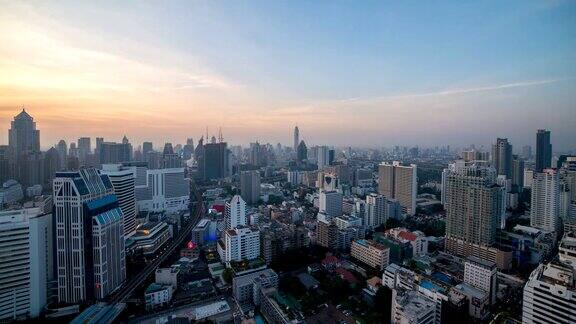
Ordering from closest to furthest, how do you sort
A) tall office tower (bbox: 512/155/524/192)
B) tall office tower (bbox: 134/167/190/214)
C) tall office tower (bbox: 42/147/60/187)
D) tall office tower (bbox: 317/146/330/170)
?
tall office tower (bbox: 134/167/190/214)
tall office tower (bbox: 42/147/60/187)
tall office tower (bbox: 512/155/524/192)
tall office tower (bbox: 317/146/330/170)

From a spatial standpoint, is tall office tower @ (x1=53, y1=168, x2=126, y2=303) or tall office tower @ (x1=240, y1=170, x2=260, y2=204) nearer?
tall office tower @ (x1=53, y1=168, x2=126, y2=303)

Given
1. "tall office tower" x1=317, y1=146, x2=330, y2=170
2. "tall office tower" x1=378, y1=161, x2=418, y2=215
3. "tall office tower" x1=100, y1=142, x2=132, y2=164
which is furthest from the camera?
"tall office tower" x1=317, y1=146, x2=330, y2=170

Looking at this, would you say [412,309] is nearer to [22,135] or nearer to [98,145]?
[22,135]

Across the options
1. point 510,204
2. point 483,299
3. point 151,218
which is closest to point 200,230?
point 151,218

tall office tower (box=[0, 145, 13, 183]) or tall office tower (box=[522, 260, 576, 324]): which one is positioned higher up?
tall office tower (box=[0, 145, 13, 183])

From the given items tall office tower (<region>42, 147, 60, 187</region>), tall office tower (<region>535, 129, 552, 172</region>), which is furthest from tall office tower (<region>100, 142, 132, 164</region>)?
tall office tower (<region>535, 129, 552, 172</region>)

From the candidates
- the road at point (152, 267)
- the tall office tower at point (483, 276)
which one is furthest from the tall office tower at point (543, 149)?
the road at point (152, 267)

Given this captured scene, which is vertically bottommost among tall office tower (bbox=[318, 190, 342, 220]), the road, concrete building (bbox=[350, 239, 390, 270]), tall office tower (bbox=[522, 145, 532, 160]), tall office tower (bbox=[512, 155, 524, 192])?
the road

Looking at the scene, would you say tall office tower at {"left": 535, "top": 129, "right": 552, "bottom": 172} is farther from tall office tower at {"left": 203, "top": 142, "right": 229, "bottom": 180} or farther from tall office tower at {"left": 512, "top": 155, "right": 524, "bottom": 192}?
tall office tower at {"left": 203, "top": 142, "right": 229, "bottom": 180}
